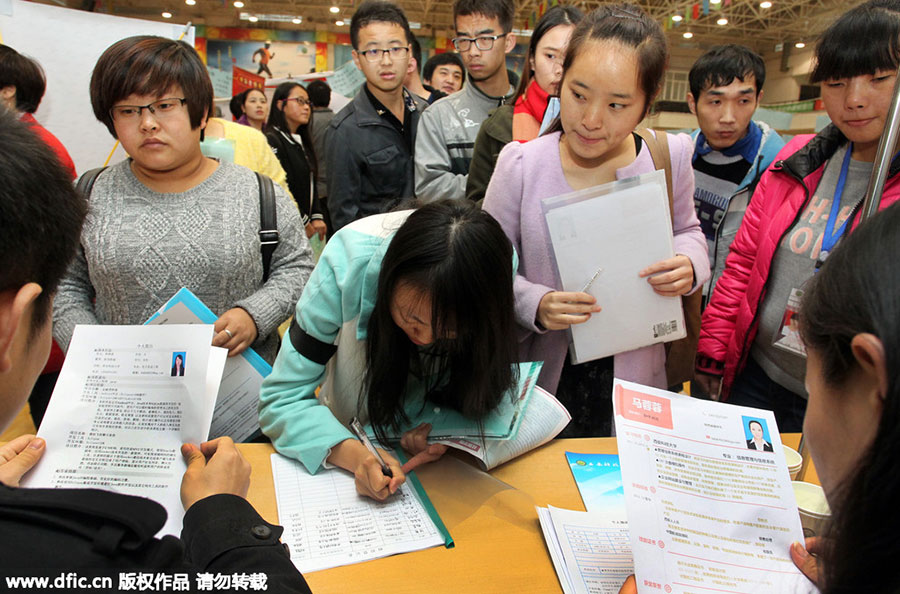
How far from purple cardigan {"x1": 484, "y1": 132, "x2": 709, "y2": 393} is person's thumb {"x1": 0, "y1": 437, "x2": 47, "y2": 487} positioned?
885mm

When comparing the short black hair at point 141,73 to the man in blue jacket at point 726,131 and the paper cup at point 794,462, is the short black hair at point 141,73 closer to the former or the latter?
the paper cup at point 794,462

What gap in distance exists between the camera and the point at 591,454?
47.0 inches

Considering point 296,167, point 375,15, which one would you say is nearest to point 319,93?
point 296,167

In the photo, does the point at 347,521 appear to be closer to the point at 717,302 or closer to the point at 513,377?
the point at 513,377

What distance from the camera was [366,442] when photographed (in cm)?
108

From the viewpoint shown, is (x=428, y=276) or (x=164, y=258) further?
(x=164, y=258)

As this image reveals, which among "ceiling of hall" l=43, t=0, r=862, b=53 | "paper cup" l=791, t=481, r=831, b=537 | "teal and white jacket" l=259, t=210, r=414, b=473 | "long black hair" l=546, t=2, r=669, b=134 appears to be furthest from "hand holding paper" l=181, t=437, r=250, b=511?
"ceiling of hall" l=43, t=0, r=862, b=53

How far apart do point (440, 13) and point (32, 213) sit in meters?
14.4

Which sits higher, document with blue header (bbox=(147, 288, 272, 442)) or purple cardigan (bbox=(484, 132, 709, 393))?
purple cardigan (bbox=(484, 132, 709, 393))

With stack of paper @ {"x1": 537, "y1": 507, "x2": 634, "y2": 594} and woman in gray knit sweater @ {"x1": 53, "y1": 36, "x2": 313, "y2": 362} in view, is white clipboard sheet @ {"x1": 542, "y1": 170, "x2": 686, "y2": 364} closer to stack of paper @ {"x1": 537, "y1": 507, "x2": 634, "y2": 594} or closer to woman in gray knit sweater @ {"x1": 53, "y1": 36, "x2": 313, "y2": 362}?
stack of paper @ {"x1": 537, "y1": 507, "x2": 634, "y2": 594}

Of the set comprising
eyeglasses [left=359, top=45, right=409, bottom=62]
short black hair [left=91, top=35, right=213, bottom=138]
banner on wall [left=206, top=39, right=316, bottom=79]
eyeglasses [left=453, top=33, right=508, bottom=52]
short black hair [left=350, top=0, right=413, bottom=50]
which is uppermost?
banner on wall [left=206, top=39, right=316, bottom=79]

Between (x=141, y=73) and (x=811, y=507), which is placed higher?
(x=141, y=73)

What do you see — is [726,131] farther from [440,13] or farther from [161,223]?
[440,13]

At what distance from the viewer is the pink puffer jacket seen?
54.7 inches
